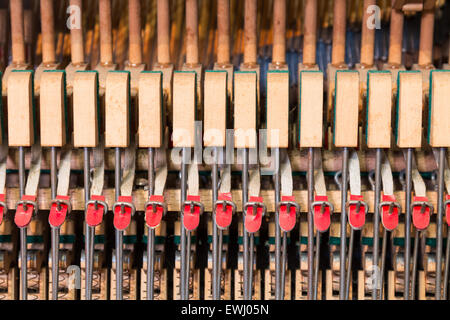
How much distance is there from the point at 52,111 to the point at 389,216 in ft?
2.73

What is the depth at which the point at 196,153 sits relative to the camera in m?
1.80

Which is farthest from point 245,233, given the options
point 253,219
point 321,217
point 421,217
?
point 421,217

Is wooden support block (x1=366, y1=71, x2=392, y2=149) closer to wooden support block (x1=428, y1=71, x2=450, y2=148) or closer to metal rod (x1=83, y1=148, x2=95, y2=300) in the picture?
wooden support block (x1=428, y1=71, x2=450, y2=148)

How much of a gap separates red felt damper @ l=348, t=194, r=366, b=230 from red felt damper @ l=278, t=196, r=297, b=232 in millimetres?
131

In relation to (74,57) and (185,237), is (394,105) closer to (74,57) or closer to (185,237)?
(185,237)

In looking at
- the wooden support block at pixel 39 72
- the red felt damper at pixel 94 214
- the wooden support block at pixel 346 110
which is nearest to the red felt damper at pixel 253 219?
the wooden support block at pixel 346 110

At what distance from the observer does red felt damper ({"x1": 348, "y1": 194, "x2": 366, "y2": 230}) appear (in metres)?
1.73

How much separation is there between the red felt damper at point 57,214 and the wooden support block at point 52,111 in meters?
0.14

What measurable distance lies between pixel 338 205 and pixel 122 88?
1.96 ft

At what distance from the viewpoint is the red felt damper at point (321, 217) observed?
1723mm

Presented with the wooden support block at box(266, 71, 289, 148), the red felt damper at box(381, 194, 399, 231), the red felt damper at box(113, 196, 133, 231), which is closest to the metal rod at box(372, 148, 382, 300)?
the red felt damper at box(381, 194, 399, 231)

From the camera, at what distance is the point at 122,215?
5.71 feet

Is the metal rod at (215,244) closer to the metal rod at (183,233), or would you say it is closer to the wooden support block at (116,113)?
the metal rod at (183,233)

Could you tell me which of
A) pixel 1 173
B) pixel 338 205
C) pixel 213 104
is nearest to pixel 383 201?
pixel 338 205
